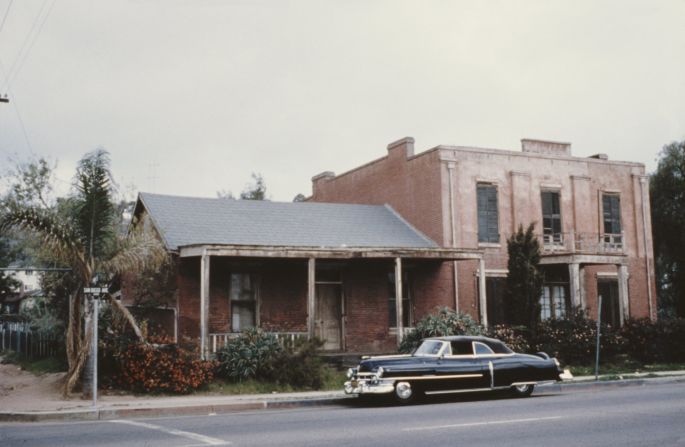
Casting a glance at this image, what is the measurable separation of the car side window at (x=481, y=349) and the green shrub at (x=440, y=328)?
15.4ft

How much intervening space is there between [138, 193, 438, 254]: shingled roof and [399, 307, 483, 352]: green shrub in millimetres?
3207

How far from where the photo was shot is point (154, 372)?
17484mm

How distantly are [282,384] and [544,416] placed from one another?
25.0ft

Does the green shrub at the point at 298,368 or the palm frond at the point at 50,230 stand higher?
the palm frond at the point at 50,230

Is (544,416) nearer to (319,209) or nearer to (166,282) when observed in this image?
(166,282)

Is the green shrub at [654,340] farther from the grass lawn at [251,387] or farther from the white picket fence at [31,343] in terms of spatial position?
the white picket fence at [31,343]

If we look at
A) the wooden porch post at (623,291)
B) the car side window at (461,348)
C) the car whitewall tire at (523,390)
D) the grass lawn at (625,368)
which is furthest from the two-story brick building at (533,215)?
the car side window at (461,348)

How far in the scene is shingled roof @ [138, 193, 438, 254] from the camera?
75.4 feet

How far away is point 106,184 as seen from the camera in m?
17.2

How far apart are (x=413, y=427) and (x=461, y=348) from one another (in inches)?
202

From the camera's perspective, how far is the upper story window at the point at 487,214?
27.3m

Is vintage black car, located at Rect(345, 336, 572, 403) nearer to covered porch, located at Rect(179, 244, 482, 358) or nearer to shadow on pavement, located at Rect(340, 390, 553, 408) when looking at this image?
shadow on pavement, located at Rect(340, 390, 553, 408)

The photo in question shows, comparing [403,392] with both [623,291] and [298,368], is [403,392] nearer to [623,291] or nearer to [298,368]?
[298,368]

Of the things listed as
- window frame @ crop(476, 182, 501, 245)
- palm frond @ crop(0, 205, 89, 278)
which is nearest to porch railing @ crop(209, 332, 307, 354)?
palm frond @ crop(0, 205, 89, 278)
